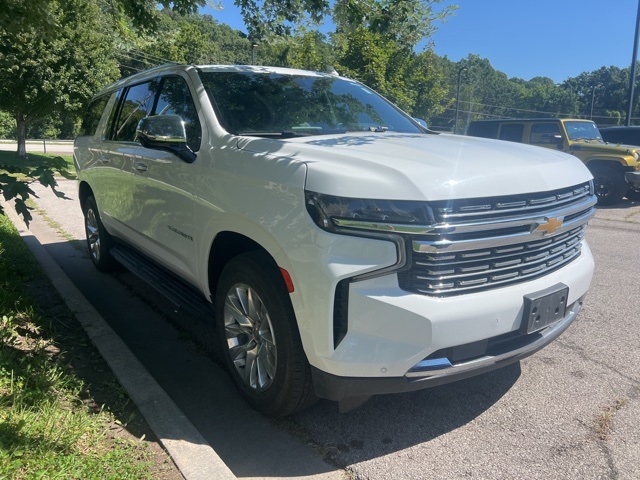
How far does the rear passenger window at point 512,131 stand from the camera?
42.5 ft

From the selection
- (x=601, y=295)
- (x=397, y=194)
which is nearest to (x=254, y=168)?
(x=397, y=194)

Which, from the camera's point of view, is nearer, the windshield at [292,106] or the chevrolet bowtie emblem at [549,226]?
the chevrolet bowtie emblem at [549,226]

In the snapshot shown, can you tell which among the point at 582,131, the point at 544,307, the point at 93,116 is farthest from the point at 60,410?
the point at 582,131

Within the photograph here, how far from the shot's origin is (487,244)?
2.41 meters

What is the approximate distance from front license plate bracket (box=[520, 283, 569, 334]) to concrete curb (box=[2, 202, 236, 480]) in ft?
5.32

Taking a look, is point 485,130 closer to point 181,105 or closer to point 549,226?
point 181,105

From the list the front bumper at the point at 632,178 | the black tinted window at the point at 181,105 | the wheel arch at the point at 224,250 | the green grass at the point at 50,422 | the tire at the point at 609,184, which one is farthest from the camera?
the tire at the point at 609,184

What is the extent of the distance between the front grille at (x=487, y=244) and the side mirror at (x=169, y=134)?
178 centimetres

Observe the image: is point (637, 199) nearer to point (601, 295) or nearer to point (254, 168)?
point (601, 295)

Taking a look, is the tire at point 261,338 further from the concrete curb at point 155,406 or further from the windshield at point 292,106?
the windshield at point 292,106

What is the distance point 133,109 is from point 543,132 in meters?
10.7

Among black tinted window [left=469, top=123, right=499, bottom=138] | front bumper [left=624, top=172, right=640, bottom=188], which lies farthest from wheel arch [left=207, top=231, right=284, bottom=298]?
black tinted window [left=469, top=123, right=499, bottom=138]

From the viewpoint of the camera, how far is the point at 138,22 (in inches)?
205

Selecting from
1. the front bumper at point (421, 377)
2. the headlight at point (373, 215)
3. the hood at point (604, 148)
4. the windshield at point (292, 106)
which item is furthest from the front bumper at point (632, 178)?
the headlight at point (373, 215)
